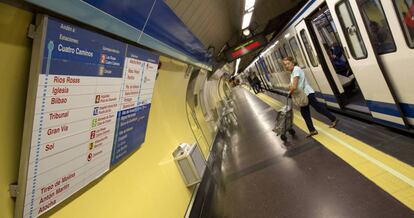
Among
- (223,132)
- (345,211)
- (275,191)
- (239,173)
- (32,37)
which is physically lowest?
(223,132)

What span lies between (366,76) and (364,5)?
1270 mm

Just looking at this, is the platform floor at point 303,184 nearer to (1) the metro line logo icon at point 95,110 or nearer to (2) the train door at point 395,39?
(2) the train door at point 395,39

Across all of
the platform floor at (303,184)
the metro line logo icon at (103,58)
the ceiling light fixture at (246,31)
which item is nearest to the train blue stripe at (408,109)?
the platform floor at (303,184)

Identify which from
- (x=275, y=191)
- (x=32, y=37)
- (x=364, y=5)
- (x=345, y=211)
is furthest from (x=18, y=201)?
(x=364, y=5)

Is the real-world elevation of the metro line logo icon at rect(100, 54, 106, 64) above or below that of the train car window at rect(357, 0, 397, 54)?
above

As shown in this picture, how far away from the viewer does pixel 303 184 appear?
459cm

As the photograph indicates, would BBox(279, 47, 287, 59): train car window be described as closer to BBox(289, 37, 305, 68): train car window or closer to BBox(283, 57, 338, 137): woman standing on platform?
BBox(289, 37, 305, 68): train car window

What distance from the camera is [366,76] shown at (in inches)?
199

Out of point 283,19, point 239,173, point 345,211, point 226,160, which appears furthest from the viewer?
point 283,19

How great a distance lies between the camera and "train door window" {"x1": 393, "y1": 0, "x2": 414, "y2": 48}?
11.3 ft

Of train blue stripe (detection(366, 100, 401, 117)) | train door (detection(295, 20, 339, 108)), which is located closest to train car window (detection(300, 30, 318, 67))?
train door (detection(295, 20, 339, 108))

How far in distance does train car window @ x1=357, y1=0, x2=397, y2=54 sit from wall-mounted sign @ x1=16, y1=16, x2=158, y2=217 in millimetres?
Answer: 3483

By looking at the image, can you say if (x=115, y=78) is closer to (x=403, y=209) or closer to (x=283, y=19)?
(x=403, y=209)

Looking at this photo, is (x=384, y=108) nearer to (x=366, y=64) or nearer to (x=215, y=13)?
(x=366, y=64)
